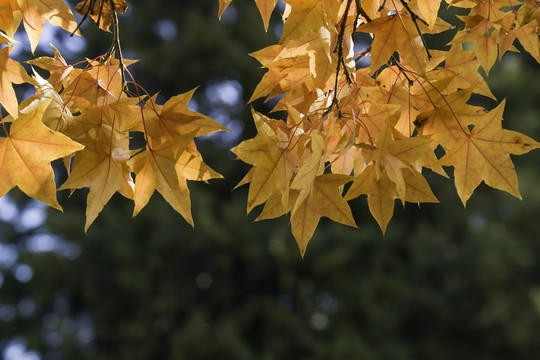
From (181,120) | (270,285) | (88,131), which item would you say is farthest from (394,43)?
(270,285)

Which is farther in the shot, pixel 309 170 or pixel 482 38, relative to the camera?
pixel 482 38

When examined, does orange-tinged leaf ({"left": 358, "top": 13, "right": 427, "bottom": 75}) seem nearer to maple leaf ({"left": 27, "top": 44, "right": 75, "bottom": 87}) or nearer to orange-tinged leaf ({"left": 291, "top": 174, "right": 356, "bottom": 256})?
orange-tinged leaf ({"left": 291, "top": 174, "right": 356, "bottom": 256})

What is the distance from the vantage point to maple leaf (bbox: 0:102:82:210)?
60cm

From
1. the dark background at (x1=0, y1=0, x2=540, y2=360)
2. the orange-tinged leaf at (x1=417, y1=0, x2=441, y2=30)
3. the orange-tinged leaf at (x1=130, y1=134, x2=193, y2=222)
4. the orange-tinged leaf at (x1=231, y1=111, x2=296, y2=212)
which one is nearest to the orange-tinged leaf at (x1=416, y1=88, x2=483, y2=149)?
the orange-tinged leaf at (x1=417, y1=0, x2=441, y2=30)

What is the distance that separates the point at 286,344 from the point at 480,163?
140 inches

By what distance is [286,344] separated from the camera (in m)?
4.06

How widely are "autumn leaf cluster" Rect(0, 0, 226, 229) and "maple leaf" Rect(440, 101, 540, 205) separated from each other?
1.06ft

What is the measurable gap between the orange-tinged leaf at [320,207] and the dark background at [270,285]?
317cm

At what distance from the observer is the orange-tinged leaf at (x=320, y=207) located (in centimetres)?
67

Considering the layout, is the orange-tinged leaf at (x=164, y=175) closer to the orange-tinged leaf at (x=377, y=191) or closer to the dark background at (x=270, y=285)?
the orange-tinged leaf at (x=377, y=191)

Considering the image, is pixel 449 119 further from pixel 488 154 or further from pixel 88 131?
pixel 88 131

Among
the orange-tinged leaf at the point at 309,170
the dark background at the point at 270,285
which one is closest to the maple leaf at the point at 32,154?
the orange-tinged leaf at the point at 309,170

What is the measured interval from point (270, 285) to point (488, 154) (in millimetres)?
3759

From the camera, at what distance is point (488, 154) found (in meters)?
0.72
